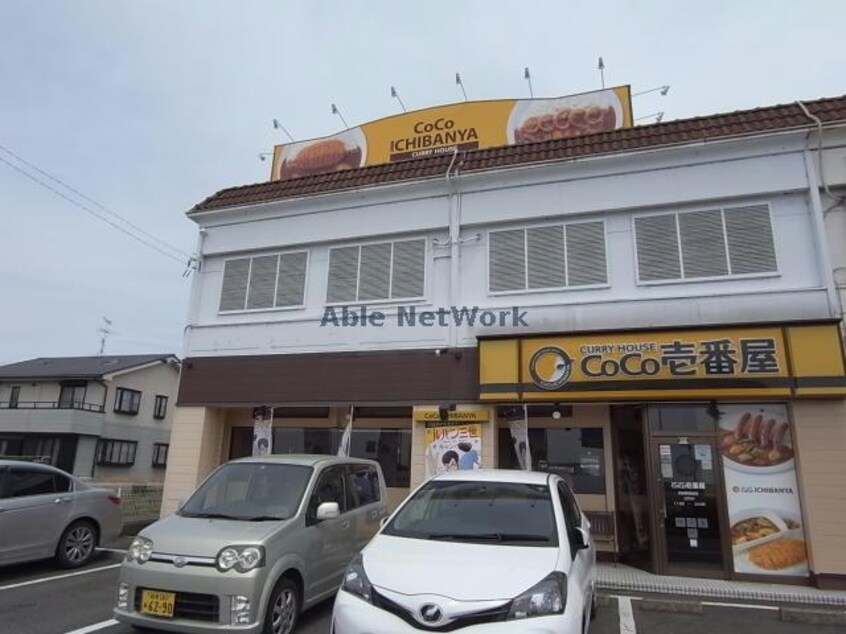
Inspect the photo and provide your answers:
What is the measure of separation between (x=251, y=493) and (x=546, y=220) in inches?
295

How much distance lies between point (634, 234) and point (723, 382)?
308 centimetres

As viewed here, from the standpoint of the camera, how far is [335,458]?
7.02 m

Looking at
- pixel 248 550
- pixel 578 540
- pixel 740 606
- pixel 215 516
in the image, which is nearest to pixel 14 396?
pixel 215 516

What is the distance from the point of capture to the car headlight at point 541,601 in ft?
12.6

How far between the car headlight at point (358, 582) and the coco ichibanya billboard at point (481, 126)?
44.5ft

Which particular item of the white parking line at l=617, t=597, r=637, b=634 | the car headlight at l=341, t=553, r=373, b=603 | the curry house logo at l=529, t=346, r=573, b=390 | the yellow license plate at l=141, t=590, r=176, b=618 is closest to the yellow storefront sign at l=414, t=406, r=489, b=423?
the curry house logo at l=529, t=346, r=573, b=390

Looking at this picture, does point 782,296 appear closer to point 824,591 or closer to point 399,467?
point 824,591

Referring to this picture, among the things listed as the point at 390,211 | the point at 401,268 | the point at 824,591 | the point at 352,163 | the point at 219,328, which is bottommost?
the point at 824,591

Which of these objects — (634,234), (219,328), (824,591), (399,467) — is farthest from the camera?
(219,328)

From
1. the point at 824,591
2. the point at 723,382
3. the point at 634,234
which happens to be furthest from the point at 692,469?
the point at 634,234

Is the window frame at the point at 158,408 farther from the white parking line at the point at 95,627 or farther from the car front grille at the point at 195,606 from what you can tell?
the car front grille at the point at 195,606

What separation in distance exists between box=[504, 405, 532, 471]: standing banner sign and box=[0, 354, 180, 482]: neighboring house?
25.9 meters

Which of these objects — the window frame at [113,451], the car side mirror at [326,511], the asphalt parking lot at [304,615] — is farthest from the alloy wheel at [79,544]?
the window frame at [113,451]

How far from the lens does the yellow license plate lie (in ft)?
16.2
